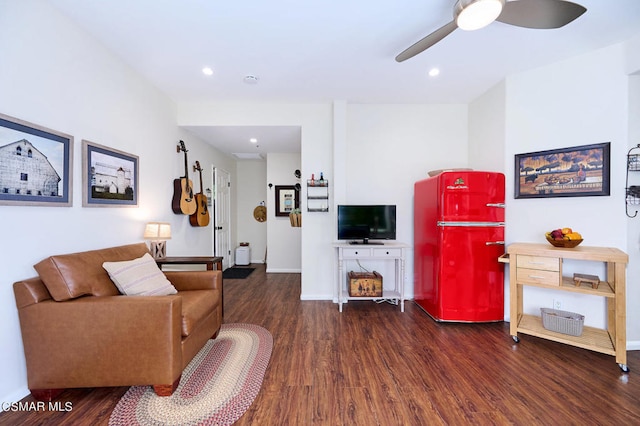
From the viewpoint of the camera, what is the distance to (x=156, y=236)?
264cm

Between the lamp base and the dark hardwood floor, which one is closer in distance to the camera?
the dark hardwood floor

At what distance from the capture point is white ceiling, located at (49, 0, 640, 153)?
72.5 inches

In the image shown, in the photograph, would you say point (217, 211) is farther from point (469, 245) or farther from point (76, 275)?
point (469, 245)

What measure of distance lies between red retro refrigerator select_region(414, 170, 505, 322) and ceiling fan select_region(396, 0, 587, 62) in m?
1.31

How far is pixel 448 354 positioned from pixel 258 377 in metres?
1.57

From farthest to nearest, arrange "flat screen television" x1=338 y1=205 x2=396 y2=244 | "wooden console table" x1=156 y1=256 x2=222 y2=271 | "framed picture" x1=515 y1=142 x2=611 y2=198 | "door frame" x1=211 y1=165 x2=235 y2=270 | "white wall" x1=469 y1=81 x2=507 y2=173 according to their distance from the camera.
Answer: "door frame" x1=211 y1=165 x2=235 y2=270, "flat screen television" x1=338 y1=205 x2=396 y2=244, "white wall" x1=469 y1=81 x2=507 y2=173, "wooden console table" x1=156 y1=256 x2=222 y2=271, "framed picture" x1=515 y1=142 x2=611 y2=198

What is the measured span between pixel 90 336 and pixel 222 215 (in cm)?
371

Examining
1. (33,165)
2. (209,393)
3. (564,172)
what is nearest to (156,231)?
(33,165)

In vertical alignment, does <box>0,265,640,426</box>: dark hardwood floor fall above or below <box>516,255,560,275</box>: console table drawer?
below

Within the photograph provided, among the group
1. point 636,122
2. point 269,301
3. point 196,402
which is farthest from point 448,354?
point 636,122

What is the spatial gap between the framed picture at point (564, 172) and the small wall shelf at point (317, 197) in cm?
217

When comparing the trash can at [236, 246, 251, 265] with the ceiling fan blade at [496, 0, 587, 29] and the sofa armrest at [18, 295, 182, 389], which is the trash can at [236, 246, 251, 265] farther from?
the ceiling fan blade at [496, 0, 587, 29]

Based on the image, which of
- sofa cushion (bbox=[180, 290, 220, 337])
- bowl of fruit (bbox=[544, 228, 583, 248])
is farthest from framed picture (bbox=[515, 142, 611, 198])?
sofa cushion (bbox=[180, 290, 220, 337])

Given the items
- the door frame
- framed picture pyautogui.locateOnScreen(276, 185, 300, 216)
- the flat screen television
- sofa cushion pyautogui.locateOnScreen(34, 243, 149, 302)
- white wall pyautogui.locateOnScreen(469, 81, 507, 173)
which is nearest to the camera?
sofa cushion pyautogui.locateOnScreen(34, 243, 149, 302)
